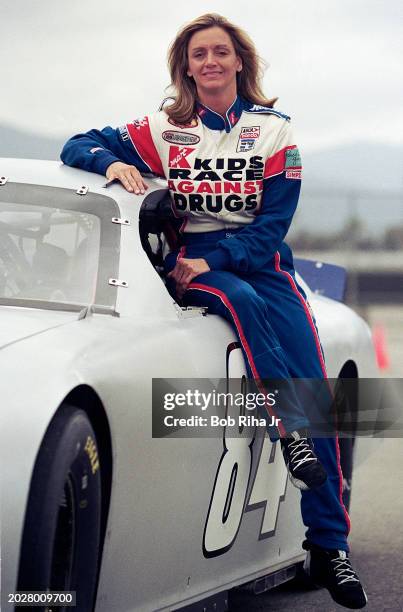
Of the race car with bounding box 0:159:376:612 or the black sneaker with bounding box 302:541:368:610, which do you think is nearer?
the race car with bounding box 0:159:376:612

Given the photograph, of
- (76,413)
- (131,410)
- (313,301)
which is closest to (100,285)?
(131,410)

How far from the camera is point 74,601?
11.9 ft

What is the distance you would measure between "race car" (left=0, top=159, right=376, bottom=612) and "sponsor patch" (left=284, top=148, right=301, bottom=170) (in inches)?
19.6

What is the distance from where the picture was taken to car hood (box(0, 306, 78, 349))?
361 centimetres

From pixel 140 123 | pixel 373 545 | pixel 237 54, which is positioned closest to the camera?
pixel 140 123

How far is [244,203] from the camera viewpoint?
531 cm

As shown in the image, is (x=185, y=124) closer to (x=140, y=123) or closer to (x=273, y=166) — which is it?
(x=140, y=123)

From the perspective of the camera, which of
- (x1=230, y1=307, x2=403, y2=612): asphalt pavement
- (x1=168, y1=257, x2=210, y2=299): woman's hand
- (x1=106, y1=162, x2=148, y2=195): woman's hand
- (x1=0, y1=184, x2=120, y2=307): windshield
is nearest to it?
(x1=0, y1=184, x2=120, y2=307): windshield

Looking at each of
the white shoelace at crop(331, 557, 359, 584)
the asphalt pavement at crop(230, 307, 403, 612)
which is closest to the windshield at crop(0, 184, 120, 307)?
the asphalt pavement at crop(230, 307, 403, 612)

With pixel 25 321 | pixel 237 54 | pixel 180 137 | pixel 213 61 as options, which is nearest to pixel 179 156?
pixel 180 137

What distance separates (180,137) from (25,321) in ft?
Result: 5.58

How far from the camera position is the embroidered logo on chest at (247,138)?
5293 millimetres

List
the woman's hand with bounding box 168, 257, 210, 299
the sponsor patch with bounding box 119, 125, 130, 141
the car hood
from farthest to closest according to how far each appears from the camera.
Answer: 1. the sponsor patch with bounding box 119, 125, 130, 141
2. the woman's hand with bounding box 168, 257, 210, 299
3. the car hood

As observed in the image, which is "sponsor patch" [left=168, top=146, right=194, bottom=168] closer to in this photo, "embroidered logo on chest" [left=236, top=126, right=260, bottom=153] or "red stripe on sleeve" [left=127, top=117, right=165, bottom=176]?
"red stripe on sleeve" [left=127, top=117, right=165, bottom=176]
